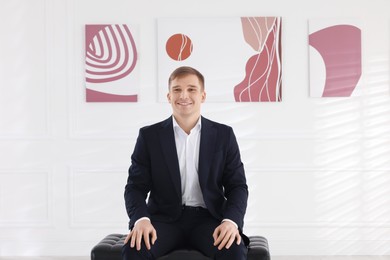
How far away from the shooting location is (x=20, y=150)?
515 centimetres

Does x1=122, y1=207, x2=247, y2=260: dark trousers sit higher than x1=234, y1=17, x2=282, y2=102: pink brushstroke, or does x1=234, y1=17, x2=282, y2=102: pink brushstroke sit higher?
x1=234, y1=17, x2=282, y2=102: pink brushstroke

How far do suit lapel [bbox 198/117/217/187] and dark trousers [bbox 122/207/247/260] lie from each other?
186 mm

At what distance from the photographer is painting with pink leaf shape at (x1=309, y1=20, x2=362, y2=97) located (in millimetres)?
5043

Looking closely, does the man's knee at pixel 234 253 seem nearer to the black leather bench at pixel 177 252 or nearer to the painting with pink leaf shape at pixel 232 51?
the black leather bench at pixel 177 252

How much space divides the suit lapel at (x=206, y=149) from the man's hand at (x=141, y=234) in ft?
1.29

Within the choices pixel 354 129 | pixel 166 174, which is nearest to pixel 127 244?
pixel 166 174

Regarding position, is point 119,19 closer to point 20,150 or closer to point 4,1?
point 4,1

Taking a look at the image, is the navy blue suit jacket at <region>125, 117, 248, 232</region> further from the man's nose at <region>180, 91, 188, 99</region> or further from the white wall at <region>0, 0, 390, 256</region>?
the white wall at <region>0, 0, 390, 256</region>

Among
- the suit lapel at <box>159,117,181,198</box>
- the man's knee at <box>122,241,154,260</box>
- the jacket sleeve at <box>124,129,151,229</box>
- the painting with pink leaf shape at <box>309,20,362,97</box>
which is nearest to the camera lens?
the man's knee at <box>122,241,154,260</box>

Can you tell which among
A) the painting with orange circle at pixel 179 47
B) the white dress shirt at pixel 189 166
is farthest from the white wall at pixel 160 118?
the white dress shirt at pixel 189 166

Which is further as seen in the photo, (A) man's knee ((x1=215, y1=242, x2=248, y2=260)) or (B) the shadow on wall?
(B) the shadow on wall

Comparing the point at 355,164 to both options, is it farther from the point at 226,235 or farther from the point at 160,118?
the point at 226,235

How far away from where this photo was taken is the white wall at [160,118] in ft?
16.6

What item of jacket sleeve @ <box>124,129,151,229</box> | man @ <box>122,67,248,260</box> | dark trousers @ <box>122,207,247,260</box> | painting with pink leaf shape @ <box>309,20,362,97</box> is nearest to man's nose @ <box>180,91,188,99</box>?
man @ <box>122,67,248,260</box>
